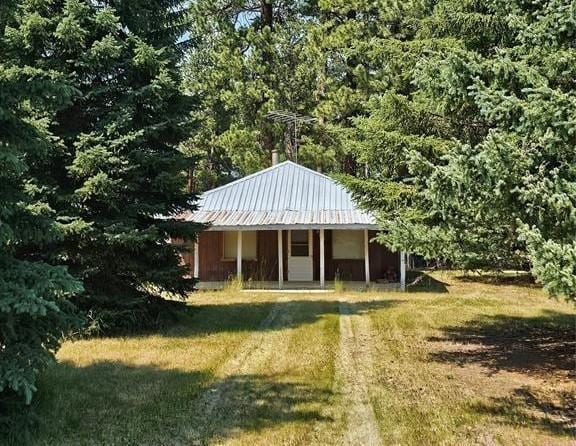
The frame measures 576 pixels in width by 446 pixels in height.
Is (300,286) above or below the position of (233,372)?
above

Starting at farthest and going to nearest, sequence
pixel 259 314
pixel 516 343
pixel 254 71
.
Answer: pixel 254 71
pixel 259 314
pixel 516 343

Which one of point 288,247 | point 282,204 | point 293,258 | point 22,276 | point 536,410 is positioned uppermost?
point 282,204

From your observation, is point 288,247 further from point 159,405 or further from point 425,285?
point 159,405

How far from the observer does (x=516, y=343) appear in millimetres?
9352

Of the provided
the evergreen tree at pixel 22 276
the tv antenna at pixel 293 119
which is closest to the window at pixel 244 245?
the tv antenna at pixel 293 119

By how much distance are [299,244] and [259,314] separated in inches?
289

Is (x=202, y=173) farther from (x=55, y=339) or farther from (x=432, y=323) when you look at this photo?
(x=55, y=339)

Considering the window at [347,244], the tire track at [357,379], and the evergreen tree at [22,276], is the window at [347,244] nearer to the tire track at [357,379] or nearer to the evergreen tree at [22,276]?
the tire track at [357,379]

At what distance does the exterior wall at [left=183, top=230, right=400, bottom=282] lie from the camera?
1912 cm

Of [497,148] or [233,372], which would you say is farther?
[233,372]

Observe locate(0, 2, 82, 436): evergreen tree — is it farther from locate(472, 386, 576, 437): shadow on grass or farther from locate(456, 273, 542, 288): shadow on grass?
locate(456, 273, 542, 288): shadow on grass

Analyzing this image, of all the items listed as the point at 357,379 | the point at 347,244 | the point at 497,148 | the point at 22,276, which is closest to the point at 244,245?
the point at 347,244

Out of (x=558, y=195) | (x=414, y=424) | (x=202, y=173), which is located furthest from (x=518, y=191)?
(x=202, y=173)

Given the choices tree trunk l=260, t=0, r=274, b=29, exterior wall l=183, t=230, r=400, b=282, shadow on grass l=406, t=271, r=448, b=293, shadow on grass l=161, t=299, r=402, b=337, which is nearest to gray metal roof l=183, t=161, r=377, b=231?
exterior wall l=183, t=230, r=400, b=282
